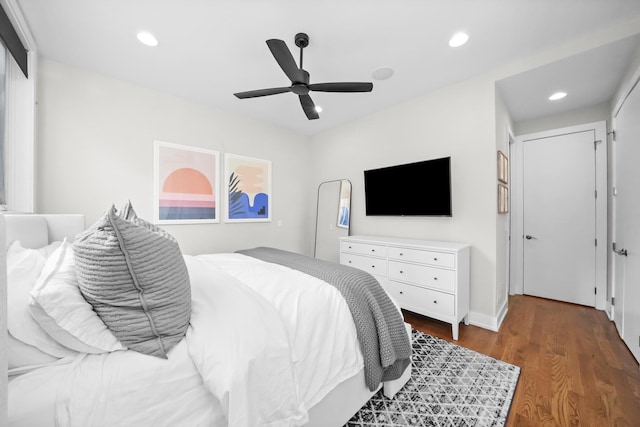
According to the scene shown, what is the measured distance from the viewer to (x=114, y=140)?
8.57 ft

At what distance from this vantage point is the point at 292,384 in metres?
0.96

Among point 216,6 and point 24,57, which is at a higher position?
point 216,6

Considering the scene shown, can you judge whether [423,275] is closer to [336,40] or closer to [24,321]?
[336,40]

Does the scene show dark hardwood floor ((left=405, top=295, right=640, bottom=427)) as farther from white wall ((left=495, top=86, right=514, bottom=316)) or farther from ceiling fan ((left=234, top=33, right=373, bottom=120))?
ceiling fan ((left=234, top=33, right=373, bottom=120))

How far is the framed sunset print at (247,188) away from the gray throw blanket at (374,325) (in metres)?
2.23

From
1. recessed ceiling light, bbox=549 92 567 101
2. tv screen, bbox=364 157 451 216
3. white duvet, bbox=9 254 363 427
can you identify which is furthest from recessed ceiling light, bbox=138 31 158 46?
recessed ceiling light, bbox=549 92 567 101

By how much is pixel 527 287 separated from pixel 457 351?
2213 millimetres

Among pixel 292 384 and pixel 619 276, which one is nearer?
pixel 292 384

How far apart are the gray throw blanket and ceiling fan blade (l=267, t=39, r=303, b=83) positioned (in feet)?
4.95

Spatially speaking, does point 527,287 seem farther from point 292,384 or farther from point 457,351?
point 292,384

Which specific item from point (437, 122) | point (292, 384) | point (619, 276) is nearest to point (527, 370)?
point (619, 276)

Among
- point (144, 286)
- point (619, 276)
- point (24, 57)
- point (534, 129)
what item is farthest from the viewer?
point (534, 129)

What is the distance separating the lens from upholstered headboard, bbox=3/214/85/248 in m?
1.65

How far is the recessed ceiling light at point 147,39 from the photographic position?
2.00 metres
